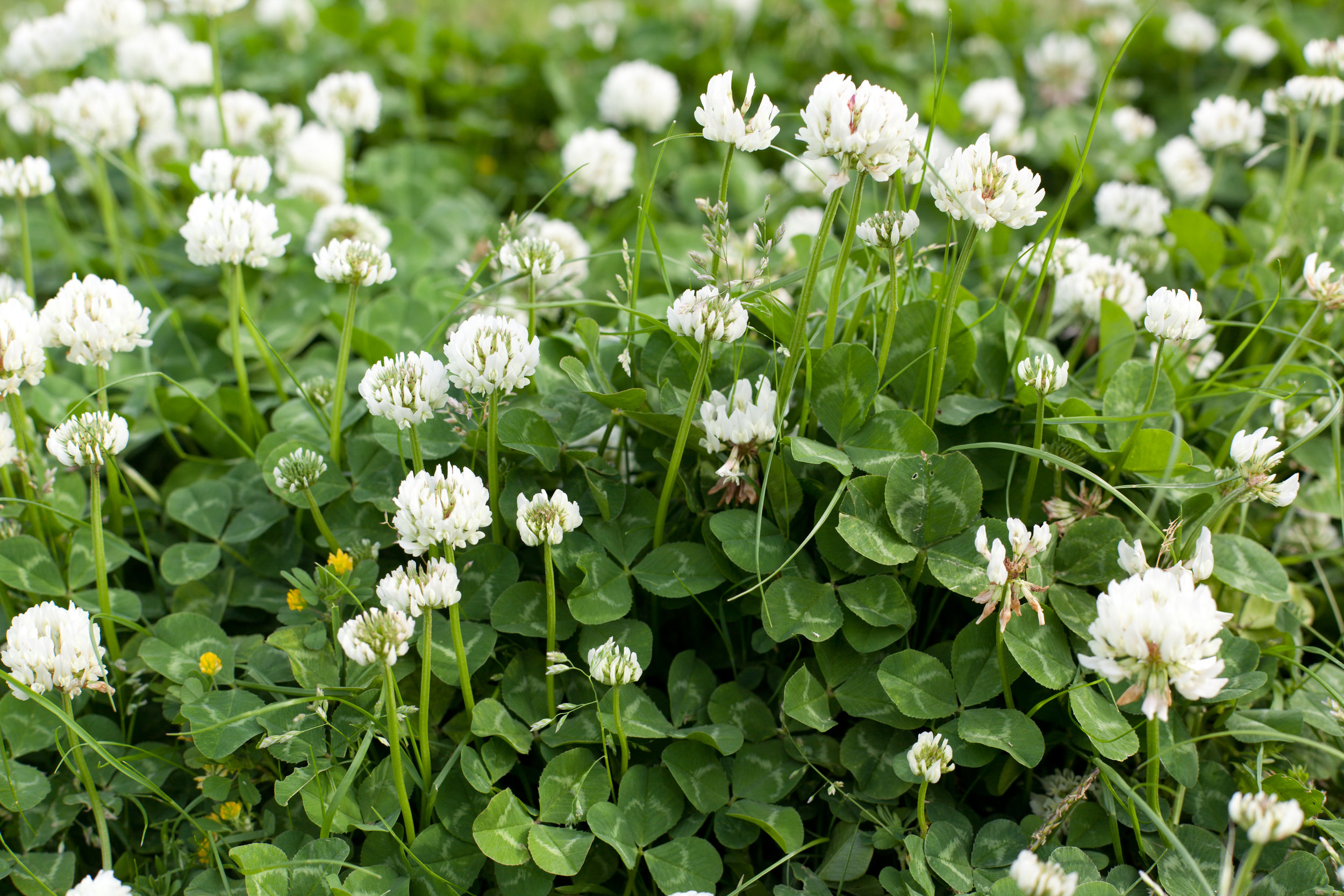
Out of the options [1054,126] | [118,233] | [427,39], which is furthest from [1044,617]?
[427,39]

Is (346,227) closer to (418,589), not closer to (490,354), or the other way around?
(490,354)

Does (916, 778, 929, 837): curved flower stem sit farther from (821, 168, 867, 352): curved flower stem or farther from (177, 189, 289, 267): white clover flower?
(177, 189, 289, 267): white clover flower

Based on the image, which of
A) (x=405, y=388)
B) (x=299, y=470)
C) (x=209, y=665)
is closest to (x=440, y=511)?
(x=405, y=388)

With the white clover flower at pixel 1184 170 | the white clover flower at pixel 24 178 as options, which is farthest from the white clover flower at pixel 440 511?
the white clover flower at pixel 1184 170

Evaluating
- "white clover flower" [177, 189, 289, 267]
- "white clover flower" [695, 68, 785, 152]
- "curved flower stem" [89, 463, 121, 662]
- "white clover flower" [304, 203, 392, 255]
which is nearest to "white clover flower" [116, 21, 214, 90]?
"white clover flower" [304, 203, 392, 255]

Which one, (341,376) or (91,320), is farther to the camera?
(341,376)

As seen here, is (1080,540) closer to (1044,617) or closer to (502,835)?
(1044,617)
